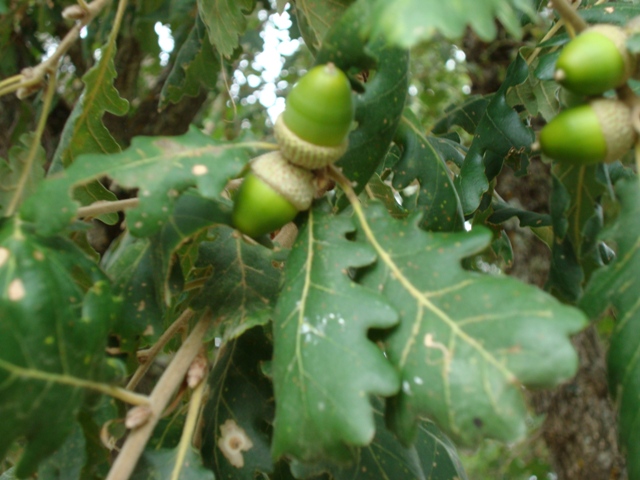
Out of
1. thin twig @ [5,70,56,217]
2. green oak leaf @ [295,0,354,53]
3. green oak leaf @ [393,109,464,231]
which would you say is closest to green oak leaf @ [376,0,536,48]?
green oak leaf @ [393,109,464,231]

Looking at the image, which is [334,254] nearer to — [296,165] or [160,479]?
[296,165]

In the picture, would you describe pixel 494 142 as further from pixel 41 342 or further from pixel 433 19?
pixel 41 342

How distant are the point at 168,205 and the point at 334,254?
0.23 m

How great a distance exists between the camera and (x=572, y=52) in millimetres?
827

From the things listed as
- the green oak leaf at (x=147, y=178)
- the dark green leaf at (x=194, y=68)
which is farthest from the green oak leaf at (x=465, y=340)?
the dark green leaf at (x=194, y=68)

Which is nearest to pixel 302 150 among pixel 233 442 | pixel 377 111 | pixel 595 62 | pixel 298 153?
pixel 298 153

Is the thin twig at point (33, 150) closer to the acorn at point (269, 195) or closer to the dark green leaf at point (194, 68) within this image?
the acorn at point (269, 195)

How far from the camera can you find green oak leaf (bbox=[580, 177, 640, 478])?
765mm

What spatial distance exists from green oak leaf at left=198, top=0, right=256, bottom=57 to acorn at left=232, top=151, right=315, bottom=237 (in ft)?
2.22

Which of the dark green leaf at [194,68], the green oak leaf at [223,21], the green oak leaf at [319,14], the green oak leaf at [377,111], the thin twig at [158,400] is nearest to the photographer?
the thin twig at [158,400]

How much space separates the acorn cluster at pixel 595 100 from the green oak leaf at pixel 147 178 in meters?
0.44

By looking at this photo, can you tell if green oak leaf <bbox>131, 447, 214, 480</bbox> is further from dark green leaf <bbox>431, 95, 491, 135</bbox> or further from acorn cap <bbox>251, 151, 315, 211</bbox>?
dark green leaf <bbox>431, 95, 491, 135</bbox>

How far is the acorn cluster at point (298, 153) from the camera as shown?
2.76 ft

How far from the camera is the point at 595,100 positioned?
85 centimetres
